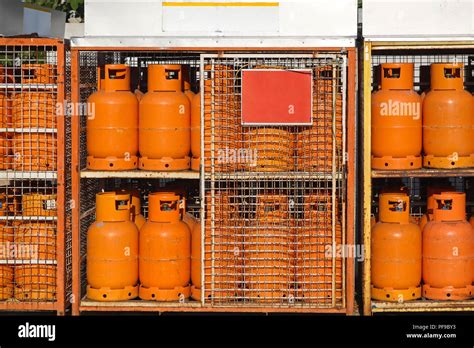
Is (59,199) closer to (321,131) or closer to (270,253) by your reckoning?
(270,253)

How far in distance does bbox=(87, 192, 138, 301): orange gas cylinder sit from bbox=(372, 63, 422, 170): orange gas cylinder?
6.51 ft

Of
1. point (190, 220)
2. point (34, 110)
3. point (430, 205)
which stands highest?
point (34, 110)

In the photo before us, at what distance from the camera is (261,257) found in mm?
6078

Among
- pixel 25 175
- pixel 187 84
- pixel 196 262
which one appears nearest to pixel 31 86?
pixel 25 175

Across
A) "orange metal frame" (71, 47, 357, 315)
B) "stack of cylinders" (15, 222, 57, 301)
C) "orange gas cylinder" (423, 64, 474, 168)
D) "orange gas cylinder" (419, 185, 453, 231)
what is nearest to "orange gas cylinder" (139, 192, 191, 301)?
"orange metal frame" (71, 47, 357, 315)

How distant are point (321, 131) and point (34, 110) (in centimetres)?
219

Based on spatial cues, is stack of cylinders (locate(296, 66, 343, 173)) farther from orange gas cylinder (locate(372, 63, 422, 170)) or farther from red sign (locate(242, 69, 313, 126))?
orange gas cylinder (locate(372, 63, 422, 170))

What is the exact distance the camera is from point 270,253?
20.0ft

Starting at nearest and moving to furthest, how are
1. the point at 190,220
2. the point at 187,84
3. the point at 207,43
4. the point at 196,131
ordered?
the point at 207,43 < the point at 196,131 < the point at 190,220 < the point at 187,84

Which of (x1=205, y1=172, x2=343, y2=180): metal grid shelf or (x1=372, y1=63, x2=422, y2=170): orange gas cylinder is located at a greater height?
(x1=372, y1=63, x2=422, y2=170): orange gas cylinder

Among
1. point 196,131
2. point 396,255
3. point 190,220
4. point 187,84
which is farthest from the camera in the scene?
point 187,84

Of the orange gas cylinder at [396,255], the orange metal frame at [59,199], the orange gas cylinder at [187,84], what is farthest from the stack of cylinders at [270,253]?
the orange metal frame at [59,199]

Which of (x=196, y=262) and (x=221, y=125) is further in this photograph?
(x=196, y=262)

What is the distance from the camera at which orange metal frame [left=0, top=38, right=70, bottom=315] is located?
19.7 ft
